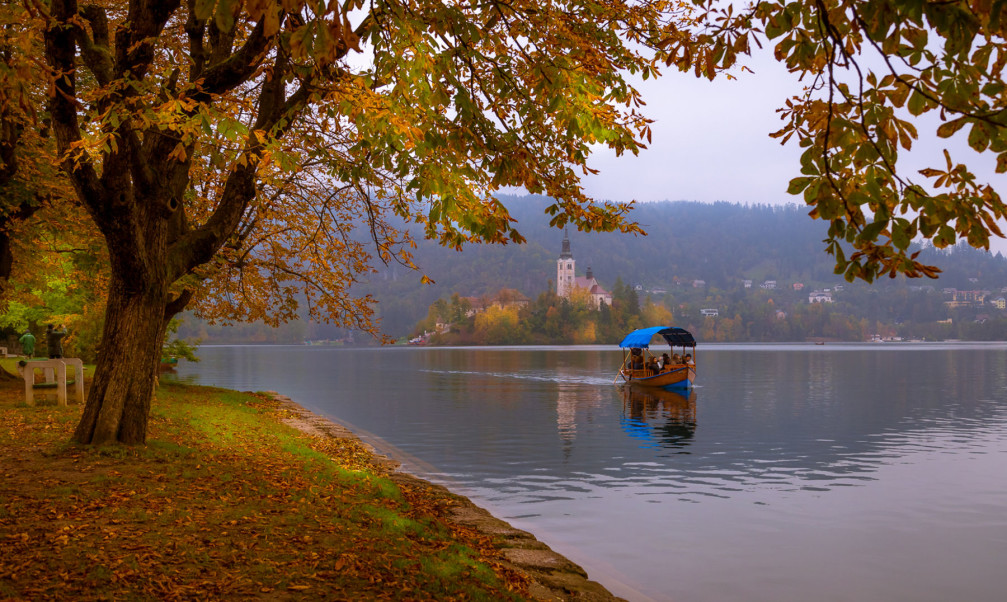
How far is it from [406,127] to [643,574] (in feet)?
29.7

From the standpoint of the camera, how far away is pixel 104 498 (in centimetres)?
938

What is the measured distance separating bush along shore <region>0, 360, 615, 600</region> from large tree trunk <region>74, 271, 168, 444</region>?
455 millimetres

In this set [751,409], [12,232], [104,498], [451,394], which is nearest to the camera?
[104,498]

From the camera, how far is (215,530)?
27.7 ft

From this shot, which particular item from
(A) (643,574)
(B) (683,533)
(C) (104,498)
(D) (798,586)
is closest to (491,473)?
(B) (683,533)

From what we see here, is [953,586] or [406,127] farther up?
[406,127]

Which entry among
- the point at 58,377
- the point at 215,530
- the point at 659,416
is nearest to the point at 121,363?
the point at 215,530

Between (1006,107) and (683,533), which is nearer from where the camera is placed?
(1006,107)

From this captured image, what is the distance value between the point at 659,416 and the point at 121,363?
30.0 meters

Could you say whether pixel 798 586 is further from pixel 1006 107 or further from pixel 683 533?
pixel 1006 107

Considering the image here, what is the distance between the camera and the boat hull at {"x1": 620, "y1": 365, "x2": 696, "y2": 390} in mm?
51156

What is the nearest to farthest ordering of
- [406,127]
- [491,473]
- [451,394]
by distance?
1. [406,127]
2. [491,473]
3. [451,394]

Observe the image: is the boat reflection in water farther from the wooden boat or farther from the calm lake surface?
the wooden boat

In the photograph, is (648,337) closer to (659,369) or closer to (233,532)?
(659,369)
